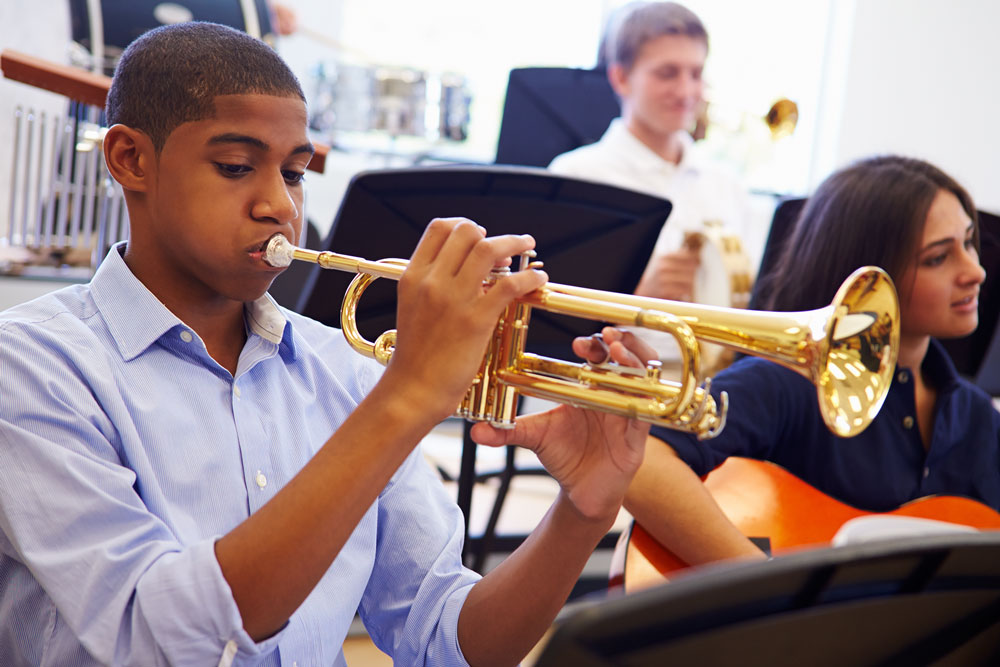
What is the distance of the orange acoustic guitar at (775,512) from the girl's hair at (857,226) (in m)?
0.40

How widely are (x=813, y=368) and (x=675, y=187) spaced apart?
2523 millimetres

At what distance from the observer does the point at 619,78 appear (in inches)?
140

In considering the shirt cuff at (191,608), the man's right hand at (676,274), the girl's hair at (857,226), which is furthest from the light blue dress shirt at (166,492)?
the man's right hand at (676,274)

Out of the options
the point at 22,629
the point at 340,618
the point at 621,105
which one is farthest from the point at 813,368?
the point at 621,105

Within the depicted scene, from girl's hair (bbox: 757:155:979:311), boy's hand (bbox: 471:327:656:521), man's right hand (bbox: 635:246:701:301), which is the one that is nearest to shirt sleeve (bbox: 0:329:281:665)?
boy's hand (bbox: 471:327:656:521)

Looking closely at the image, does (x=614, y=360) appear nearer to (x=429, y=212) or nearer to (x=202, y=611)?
(x=202, y=611)

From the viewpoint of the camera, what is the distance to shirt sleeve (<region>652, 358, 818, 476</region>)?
1724mm

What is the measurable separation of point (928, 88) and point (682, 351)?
202 inches

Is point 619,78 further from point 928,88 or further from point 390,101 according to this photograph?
point 928,88

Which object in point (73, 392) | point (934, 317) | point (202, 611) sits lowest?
point (202, 611)

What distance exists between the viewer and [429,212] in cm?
185

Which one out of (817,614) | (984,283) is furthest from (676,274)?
(817,614)

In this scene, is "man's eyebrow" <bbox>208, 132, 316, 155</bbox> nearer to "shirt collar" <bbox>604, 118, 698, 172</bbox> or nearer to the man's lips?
the man's lips

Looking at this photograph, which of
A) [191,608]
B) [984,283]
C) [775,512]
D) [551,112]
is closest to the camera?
[191,608]
